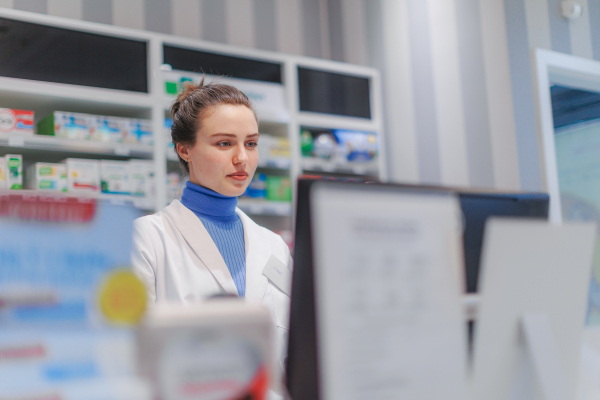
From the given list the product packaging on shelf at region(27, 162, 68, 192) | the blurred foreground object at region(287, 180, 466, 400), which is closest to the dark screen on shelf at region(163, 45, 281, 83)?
the product packaging on shelf at region(27, 162, 68, 192)

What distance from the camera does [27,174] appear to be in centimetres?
279

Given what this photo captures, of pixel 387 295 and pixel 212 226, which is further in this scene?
pixel 212 226

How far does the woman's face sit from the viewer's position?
1.98 meters

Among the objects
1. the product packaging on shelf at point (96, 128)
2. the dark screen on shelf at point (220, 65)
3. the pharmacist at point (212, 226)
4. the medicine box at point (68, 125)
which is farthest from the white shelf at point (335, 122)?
the pharmacist at point (212, 226)

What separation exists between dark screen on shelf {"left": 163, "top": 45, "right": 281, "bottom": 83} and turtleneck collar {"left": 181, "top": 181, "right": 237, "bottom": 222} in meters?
1.53

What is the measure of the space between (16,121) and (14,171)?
0.25 metres

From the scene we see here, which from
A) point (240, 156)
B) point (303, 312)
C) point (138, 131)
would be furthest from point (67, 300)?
point (138, 131)

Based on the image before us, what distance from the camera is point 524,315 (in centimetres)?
76

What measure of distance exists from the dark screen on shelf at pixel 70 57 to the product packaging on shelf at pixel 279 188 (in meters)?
0.98

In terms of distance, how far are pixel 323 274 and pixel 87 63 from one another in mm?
2702

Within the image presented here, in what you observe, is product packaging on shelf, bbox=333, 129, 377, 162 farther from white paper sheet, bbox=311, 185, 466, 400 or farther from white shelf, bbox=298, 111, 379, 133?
white paper sheet, bbox=311, 185, 466, 400

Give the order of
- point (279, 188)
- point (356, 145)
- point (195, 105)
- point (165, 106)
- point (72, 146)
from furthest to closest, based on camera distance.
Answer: point (356, 145)
point (279, 188)
point (165, 106)
point (72, 146)
point (195, 105)

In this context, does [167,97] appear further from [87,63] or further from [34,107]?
[34,107]

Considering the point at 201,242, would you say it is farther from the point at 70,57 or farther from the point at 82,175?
the point at 70,57
